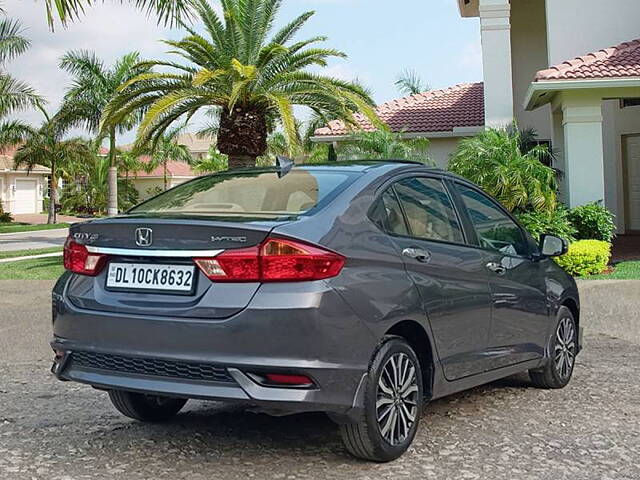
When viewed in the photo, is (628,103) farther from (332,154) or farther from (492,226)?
(492,226)

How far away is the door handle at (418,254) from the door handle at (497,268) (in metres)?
0.76

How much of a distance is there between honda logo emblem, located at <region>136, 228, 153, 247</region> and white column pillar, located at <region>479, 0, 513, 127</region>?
14527 millimetres

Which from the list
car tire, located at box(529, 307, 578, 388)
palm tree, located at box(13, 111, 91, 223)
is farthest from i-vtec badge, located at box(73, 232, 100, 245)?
palm tree, located at box(13, 111, 91, 223)

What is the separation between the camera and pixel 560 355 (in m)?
6.21

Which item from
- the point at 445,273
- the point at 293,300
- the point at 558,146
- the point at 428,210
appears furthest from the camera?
the point at 558,146

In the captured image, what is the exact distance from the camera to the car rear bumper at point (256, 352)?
3.89 m

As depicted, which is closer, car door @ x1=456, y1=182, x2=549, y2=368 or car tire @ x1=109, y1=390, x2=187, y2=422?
car tire @ x1=109, y1=390, x2=187, y2=422

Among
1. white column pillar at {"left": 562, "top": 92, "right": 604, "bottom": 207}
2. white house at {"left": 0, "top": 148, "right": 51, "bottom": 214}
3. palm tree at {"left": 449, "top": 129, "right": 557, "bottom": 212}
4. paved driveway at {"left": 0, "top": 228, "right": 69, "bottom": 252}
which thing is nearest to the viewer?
palm tree at {"left": 449, "top": 129, "right": 557, "bottom": 212}

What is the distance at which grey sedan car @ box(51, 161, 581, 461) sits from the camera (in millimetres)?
3930

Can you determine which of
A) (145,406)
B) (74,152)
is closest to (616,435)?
(145,406)

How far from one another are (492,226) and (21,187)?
55478mm

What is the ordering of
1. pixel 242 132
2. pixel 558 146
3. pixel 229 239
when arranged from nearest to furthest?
1. pixel 229 239
2. pixel 242 132
3. pixel 558 146

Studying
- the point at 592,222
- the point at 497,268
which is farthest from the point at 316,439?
the point at 592,222

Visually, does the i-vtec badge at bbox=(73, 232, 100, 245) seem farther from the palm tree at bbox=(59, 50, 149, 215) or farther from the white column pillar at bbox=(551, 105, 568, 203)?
the palm tree at bbox=(59, 50, 149, 215)
